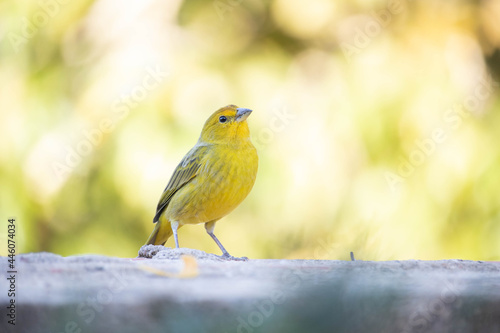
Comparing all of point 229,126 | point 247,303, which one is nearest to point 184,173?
point 229,126

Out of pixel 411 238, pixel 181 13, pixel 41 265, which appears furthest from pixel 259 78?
pixel 41 265

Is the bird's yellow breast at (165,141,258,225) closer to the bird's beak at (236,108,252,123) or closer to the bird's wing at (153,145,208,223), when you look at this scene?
the bird's wing at (153,145,208,223)

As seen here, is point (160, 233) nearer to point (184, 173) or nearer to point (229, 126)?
point (184, 173)

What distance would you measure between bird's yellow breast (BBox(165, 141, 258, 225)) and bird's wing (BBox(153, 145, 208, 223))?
4 centimetres

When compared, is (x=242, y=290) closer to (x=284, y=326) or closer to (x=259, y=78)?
(x=284, y=326)

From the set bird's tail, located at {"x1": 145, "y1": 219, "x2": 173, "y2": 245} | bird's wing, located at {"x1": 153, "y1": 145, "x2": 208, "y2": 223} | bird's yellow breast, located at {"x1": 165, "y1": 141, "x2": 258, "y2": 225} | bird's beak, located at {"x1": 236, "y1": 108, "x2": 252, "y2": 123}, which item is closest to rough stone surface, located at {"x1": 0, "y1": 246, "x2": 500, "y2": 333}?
bird's yellow breast, located at {"x1": 165, "y1": 141, "x2": 258, "y2": 225}

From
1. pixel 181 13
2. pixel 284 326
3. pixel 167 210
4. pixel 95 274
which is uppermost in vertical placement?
pixel 181 13

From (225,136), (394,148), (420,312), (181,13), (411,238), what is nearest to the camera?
(420,312)

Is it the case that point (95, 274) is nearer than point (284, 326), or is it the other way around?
point (284, 326)

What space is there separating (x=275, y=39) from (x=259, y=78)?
38 cm

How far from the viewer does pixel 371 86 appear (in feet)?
15.2

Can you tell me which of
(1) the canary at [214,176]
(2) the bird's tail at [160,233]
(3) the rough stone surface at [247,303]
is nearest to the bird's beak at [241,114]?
(1) the canary at [214,176]

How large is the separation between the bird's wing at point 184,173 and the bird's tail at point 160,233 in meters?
0.10

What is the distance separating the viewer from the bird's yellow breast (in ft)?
11.7
